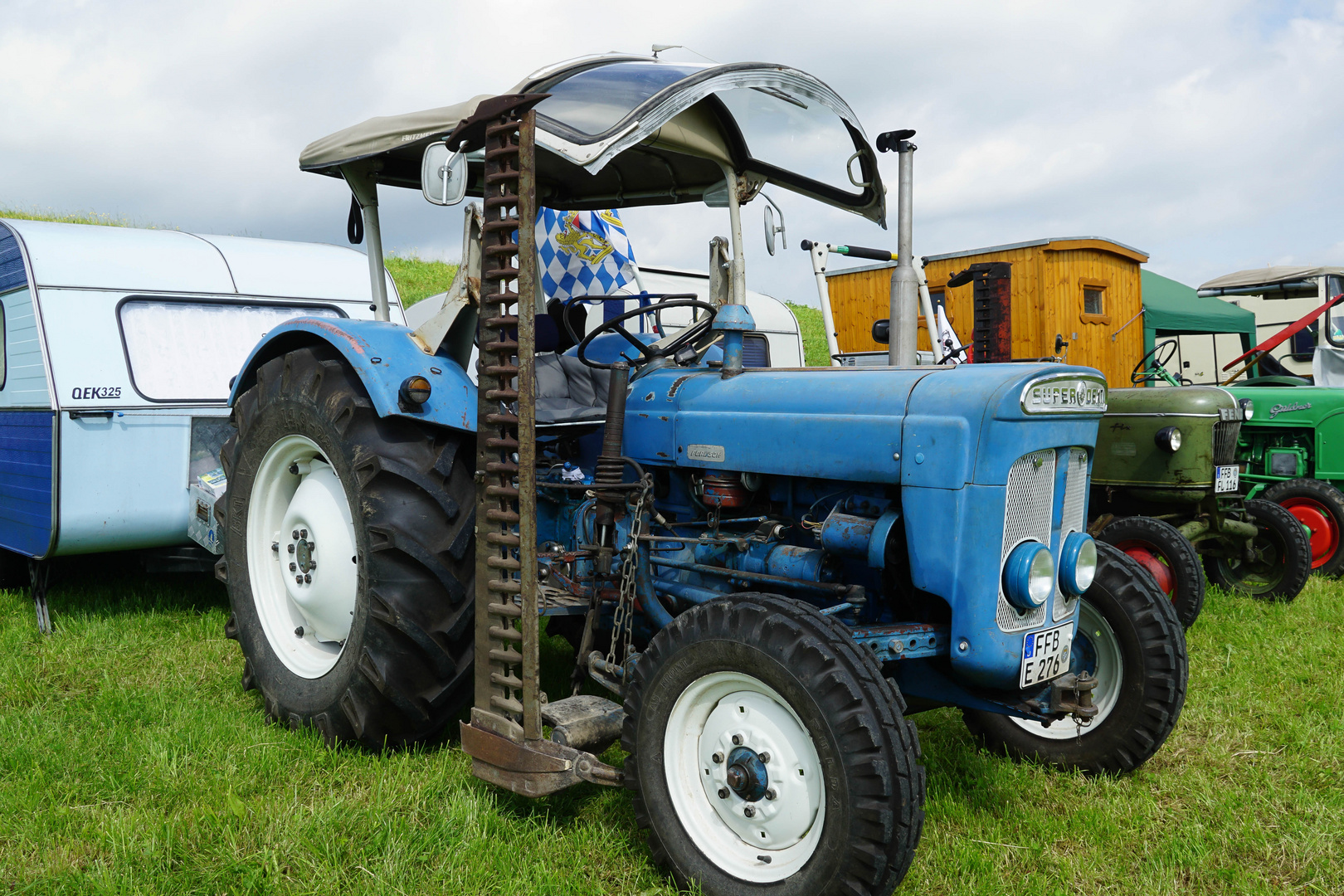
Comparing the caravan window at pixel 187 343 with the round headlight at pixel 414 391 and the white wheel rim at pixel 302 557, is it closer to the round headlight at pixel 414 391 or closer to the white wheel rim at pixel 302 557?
the white wheel rim at pixel 302 557

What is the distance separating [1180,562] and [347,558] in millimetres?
3917

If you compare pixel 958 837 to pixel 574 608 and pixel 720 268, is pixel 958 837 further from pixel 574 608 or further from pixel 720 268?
pixel 720 268

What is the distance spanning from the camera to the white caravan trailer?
4.64 m

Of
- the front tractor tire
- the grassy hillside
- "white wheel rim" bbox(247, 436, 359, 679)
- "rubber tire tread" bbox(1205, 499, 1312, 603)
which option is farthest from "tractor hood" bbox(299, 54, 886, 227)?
the grassy hillside

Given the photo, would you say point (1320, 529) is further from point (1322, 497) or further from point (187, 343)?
point (187, 343)

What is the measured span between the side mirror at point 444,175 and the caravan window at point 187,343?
256 centimetres

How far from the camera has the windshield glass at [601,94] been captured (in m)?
2.79

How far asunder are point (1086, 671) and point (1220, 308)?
15.2 meters

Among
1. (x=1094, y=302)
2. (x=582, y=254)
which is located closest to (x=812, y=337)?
(x=1094, y=302)

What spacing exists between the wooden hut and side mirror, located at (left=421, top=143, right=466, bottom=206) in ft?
32.8

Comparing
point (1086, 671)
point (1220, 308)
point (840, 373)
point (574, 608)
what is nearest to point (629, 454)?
point (574, 608)

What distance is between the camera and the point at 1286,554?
5742 mm

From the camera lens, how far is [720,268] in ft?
11.6

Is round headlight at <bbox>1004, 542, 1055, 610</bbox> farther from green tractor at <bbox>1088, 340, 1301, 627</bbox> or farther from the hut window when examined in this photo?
the hut window
